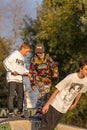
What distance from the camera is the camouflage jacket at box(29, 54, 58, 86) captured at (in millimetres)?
9008

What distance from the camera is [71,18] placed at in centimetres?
1266

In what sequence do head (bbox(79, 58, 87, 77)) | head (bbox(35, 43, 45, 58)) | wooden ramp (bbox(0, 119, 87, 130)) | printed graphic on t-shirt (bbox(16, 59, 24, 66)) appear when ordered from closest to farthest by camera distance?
head (bbox(79, 58, 87, 77)) → wooden ramp (bbox(0, 119, 87, 130)) → head (bbox(35, 43, 45, 58)) → printed graphic on t-shirt (bbox(16, 59, 24, 66))

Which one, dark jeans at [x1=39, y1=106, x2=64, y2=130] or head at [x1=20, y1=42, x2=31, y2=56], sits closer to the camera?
dark jeans at [x1=39, y1=106, x2=64, y2=130]

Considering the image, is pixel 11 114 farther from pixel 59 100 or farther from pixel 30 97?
pixel 59 100

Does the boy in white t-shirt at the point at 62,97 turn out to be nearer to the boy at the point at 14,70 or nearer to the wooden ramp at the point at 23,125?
the wooden ramp at the point at 23,125

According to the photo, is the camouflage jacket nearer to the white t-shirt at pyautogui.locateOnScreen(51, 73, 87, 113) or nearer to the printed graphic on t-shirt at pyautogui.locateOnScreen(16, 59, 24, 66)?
the printed graphic on t-shirt at pyautogui.locateOnScreen(16, 59, 24, 66)

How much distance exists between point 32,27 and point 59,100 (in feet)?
25.7

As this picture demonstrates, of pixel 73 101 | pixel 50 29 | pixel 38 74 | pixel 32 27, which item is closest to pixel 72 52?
pixel 50 29

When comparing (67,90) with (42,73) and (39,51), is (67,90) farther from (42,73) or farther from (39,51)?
(42,73)

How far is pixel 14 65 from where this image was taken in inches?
358

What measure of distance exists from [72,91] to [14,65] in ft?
7.89

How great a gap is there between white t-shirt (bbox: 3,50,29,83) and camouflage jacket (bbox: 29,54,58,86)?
8.2 inches

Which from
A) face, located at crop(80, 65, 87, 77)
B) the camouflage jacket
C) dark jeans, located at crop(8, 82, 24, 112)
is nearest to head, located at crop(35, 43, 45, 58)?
the camouflage jacket

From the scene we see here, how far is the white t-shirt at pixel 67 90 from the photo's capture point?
22.3 ft
